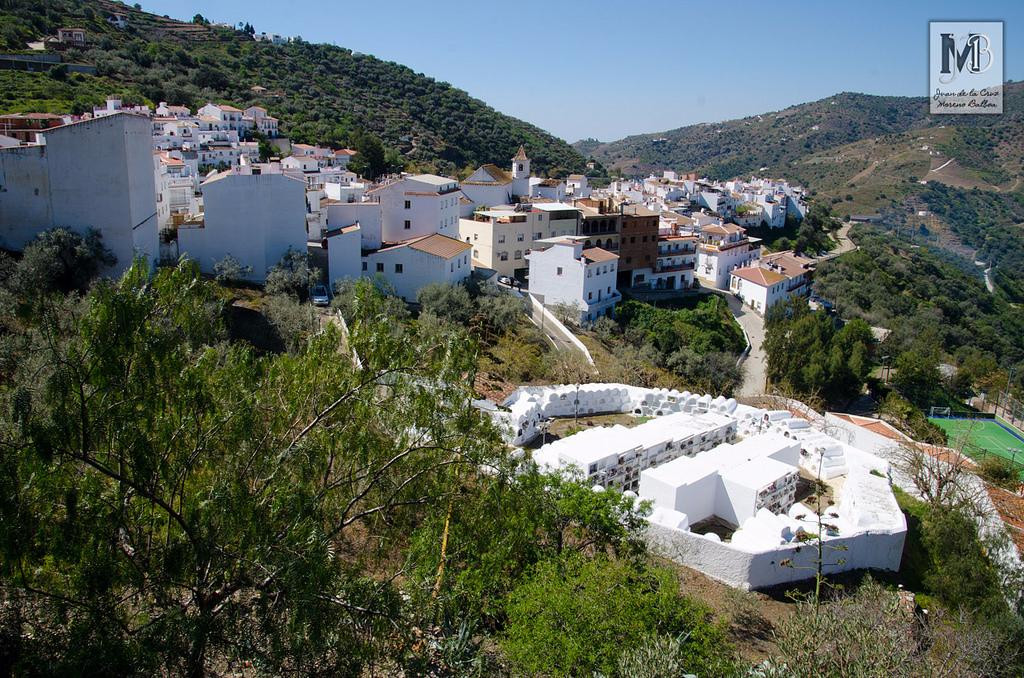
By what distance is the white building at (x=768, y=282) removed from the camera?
4438 cm

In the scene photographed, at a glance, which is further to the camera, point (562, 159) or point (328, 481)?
point (562, 159)

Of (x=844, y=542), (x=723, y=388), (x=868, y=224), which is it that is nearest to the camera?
(x=844, y=542)

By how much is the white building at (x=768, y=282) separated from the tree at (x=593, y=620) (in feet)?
120

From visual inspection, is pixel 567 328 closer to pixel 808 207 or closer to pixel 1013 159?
pixel 808 207

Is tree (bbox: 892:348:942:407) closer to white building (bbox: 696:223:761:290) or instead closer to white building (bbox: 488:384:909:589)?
white building (bbox: 696:223:761:290)

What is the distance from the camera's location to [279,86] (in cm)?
6994

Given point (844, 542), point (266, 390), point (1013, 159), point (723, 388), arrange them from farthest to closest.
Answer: point (1013, 159) < point (723, 388) < point (844, 542) < point (266, 390)

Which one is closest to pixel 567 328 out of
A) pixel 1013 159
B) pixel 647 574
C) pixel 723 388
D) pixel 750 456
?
pixel 723 388

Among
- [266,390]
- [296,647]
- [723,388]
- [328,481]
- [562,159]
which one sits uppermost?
[562,159]

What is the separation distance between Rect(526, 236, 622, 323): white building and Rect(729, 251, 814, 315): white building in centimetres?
1245

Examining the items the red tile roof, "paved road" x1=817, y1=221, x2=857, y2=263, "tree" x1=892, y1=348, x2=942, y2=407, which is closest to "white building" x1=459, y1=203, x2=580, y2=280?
the red tile roof

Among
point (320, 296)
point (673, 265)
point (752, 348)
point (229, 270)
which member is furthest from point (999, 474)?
point (673, 265)

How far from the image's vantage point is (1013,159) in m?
104

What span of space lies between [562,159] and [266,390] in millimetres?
77632
